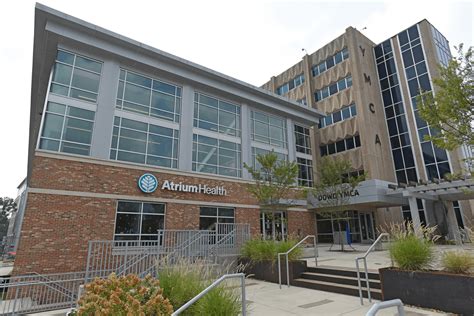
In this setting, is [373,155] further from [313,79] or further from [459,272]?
[459,272]

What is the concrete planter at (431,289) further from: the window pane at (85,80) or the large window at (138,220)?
the window pane at (85,80)

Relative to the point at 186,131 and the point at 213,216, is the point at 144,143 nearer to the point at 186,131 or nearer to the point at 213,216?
the point at 186,131

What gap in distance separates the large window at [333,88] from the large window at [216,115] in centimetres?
1475

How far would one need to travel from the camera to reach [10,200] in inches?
3216

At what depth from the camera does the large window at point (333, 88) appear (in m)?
30.5

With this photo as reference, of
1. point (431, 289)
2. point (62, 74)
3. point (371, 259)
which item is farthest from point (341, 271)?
point (62, 74)

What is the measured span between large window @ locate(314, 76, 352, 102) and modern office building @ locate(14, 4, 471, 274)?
1.46ft

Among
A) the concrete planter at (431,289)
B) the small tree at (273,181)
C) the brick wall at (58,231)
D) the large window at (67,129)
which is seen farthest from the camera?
the small tree at (273,181)

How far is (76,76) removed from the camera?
15367mm

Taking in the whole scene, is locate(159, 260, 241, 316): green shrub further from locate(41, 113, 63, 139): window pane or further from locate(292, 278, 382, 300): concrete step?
locate(41, 113, 63, 139): window pane

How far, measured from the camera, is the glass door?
26.6 m

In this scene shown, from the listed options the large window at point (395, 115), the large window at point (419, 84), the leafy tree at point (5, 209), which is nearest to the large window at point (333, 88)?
the large window at point (395, 115)

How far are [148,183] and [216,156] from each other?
5602 mm

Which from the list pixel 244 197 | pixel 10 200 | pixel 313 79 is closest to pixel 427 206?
pixel 244 197
